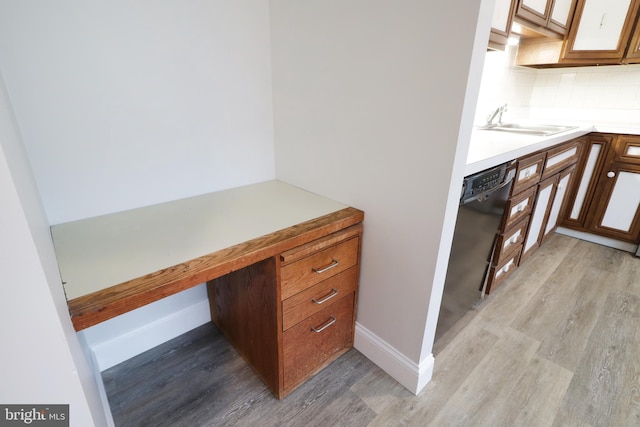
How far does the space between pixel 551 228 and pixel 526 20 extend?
1.54m

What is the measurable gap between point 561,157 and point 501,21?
A: 960mm

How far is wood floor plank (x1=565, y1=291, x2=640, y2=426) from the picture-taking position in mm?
1231

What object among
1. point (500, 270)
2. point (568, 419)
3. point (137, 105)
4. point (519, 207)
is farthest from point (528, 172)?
point (137, 105)

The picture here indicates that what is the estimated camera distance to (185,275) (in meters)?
0.85

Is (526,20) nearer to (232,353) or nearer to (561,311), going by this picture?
(561,311)

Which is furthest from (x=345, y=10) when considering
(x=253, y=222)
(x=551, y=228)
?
(x=551, y=228)

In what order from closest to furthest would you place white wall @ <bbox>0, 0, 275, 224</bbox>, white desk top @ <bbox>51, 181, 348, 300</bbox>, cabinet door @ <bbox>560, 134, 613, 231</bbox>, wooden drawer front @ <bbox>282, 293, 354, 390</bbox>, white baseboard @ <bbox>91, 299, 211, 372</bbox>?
1. white desk top @ <bbox>51, 181, 348, 300</bbox>
2. white wall @ <bbox>0, 0, 275, 224</bbox>
3. wooden drawer front @ <bbox>282, 293, 354, 390</bbox>
4. white baseboard @ <bbox>91, 299, 211, 372</bbox>
5. cabinet door @ <bbox>560, 134, 613, 231</bbox>

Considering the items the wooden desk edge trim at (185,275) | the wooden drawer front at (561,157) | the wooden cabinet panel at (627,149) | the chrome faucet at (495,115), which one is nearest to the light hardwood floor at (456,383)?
the wooden desk edge trim at (185,275)

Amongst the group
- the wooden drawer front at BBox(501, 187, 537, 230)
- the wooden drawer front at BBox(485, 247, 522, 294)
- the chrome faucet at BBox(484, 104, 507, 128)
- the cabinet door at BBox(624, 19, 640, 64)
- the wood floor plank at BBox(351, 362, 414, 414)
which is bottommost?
the wood floor plank at BBox(351, 362, 414, 414)

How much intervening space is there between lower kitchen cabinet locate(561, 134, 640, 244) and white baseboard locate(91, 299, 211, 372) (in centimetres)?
293

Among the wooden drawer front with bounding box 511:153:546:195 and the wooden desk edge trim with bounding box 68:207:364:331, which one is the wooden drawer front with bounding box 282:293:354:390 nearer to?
the wooden desk edge trim with bounding box 68:207:364:331

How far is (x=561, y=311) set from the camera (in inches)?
69.7

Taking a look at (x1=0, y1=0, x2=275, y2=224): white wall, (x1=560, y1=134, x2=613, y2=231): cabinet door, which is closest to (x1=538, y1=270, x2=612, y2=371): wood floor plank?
(x1=560, y1=134, x2=613, y2=231): cabinet door

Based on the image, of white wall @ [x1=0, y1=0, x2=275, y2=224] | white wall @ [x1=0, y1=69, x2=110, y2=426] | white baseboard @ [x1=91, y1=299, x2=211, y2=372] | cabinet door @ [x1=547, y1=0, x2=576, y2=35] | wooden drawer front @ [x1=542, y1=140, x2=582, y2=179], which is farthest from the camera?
cabinet door @ [x1=547, y1=0, x2=576, y2=35]
